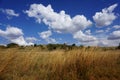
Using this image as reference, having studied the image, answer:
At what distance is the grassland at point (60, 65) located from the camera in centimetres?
705

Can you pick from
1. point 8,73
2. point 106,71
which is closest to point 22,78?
point 8,73

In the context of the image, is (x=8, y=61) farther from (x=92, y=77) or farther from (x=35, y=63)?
(x=92, y=77)

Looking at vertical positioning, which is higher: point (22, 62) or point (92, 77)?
point (22, 62)

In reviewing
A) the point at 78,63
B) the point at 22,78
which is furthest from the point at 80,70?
the point at 22,78

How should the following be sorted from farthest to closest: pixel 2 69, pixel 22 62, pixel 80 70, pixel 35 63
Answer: pixel 35 63 < pixel 22 62 < pixel 80 70 < pixel 2 69

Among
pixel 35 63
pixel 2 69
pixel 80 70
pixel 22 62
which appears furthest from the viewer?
pixel 35 63

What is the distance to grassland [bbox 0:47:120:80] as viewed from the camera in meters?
7.05

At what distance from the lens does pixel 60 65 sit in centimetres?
771

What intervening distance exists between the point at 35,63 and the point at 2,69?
6.27ft

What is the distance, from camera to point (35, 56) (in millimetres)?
8328

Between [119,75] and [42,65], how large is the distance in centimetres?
315

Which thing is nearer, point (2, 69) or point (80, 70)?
point (2, 69)

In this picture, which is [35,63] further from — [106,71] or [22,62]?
[106,71]

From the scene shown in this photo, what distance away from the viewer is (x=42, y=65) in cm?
885
